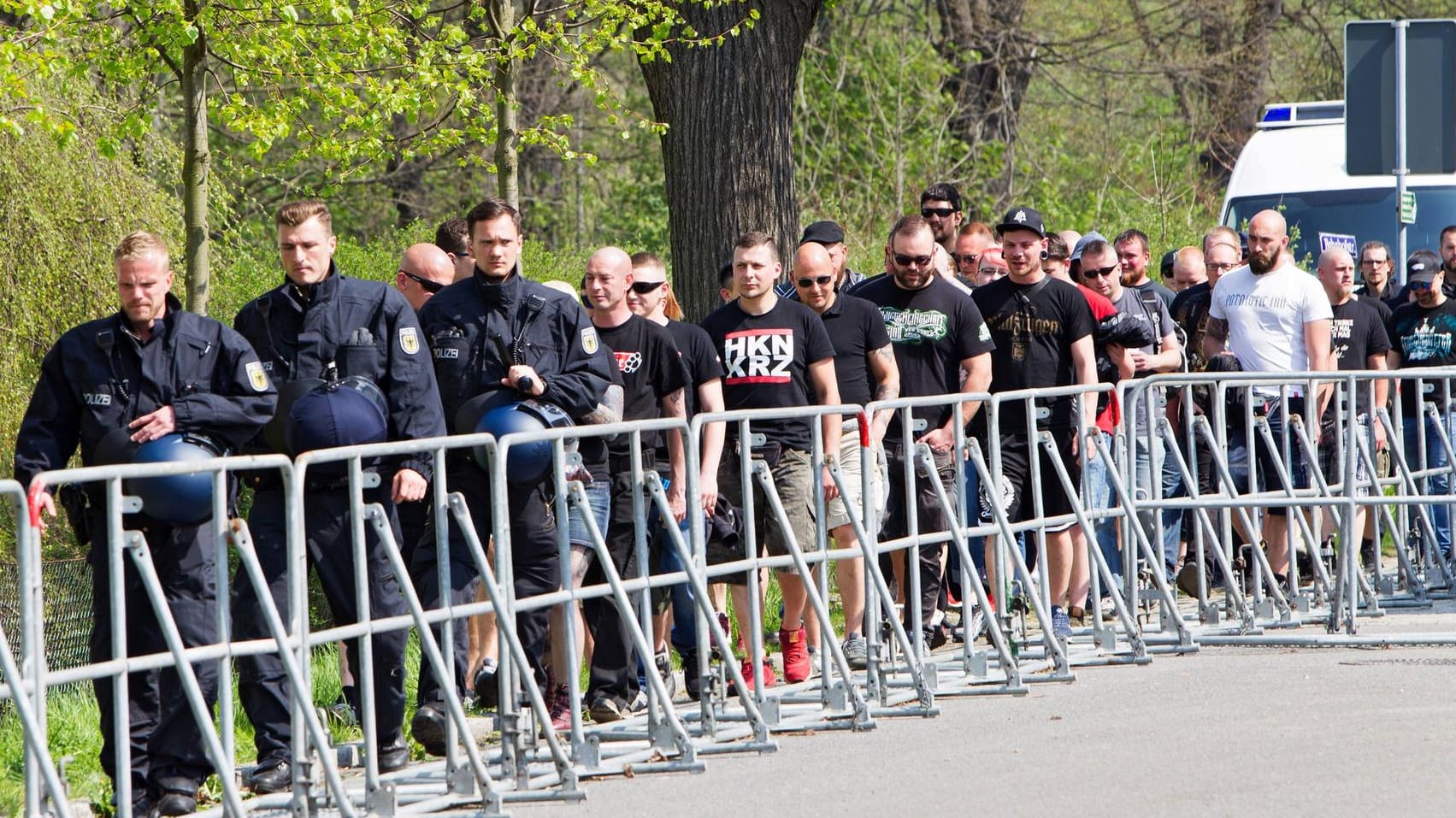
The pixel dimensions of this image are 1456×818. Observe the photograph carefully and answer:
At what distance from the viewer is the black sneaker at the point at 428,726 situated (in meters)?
6.96

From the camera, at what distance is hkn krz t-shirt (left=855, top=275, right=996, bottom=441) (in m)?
9.27

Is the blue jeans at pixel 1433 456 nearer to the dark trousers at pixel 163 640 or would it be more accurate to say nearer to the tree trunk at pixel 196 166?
the tree trunk at pixel 196 166

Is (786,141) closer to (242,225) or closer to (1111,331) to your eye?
(1111,331)

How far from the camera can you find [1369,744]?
6.61 metres

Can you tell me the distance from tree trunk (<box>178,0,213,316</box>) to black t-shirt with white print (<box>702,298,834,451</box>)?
3.34 metres

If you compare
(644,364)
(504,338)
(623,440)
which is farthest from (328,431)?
(644,364)

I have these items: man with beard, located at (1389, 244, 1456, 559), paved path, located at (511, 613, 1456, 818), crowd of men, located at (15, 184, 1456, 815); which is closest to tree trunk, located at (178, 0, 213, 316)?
crowd of men, located at (15, 184, 1456, 815)

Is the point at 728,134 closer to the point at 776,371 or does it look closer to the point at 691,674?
the point at 776,371

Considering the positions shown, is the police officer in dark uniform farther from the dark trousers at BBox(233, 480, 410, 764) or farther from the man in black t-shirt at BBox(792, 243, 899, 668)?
the man in black t-shirt at BBox(792, 243, 899, 668)

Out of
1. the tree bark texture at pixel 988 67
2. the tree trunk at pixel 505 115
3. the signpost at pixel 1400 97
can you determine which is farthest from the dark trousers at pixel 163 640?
the tree bark texture at pixel 988 67

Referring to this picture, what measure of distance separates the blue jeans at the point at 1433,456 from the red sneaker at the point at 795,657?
3869mm

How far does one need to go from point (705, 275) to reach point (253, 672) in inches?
229

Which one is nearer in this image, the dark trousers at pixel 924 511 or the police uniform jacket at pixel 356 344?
the police uniform jacket at pixel 356 344

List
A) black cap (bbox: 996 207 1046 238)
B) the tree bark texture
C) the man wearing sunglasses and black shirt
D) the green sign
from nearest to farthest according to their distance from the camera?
black cap (bbox: 996 207 1046 238), the man wearing sunglasses and black shirt, the green sign, the tree bark texture
